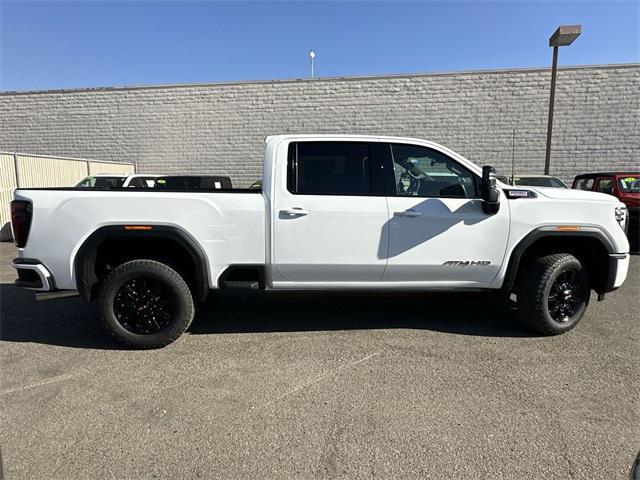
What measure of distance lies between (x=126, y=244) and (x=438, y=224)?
302cm

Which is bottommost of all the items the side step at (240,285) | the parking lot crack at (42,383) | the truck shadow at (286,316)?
the truck shadow at (286,316)

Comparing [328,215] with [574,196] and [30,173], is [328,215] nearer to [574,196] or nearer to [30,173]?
[574,196]

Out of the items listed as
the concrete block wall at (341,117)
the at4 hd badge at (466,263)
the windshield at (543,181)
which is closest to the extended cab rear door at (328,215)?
the at4 hd badge at (466,263)

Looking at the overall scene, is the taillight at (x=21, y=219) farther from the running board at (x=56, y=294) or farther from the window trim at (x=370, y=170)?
the window trim at (x=370, y=170)

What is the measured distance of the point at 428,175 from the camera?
4.18 m

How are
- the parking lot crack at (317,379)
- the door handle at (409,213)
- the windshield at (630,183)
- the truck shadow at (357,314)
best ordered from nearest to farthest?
1. the parking lot crack at (317,379)
2. the door handle at (409,213)
3. the truck shadow at (357,314)
4. the windshield at (630,183)

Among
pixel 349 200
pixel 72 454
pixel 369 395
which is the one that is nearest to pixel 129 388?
pixel 72 454

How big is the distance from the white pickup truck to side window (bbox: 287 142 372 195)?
1cm

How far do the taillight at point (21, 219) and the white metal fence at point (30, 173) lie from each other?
934 centimetres

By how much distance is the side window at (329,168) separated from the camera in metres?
4.00

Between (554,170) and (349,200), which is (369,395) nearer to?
(349,200)

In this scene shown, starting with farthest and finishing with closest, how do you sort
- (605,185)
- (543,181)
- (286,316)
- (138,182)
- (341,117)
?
1. (341,117)
2. (543,181)
3. (605,185)
4. (138,182)
5. (286,316)

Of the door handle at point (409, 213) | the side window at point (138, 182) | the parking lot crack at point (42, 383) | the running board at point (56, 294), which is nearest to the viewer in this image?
the parking lot crack at point (42, 383)

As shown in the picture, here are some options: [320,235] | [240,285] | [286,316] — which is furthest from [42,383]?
[320,235]
